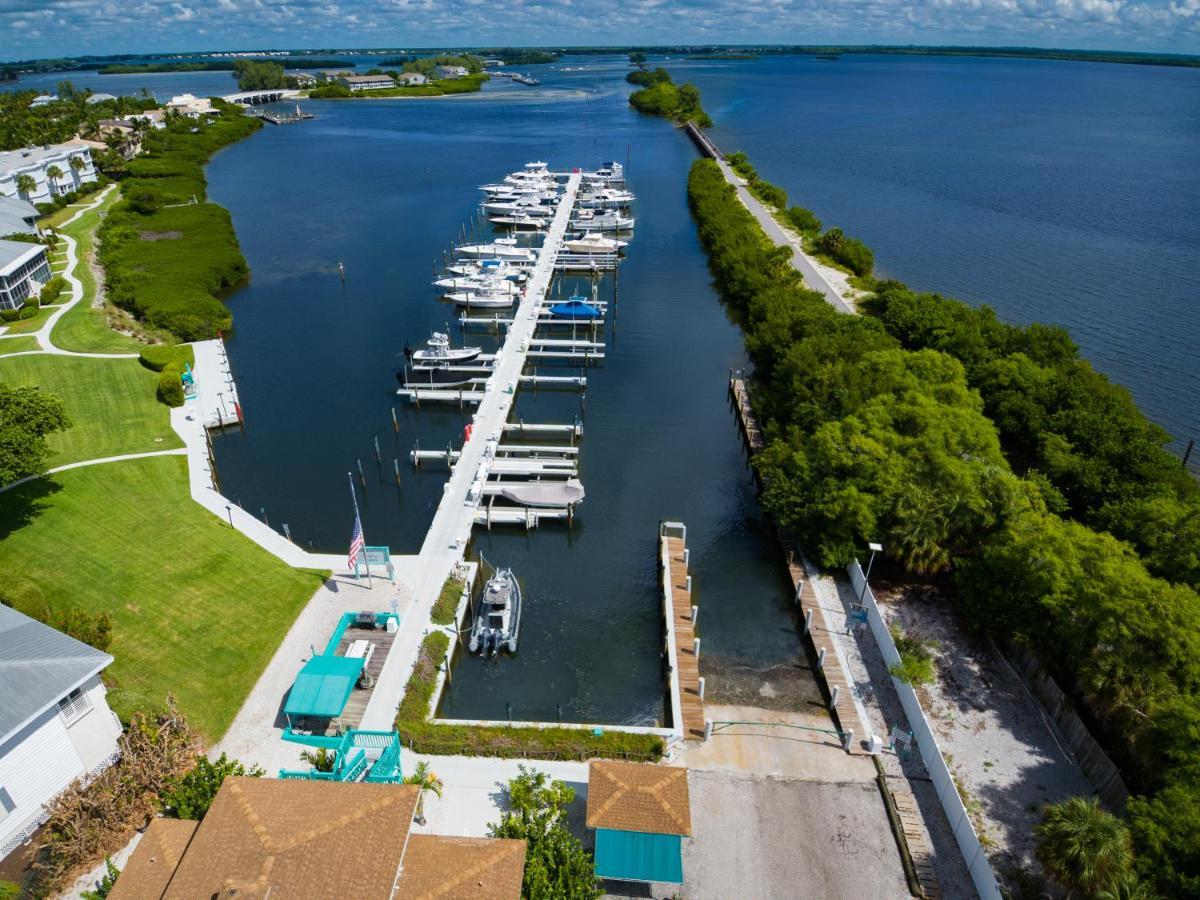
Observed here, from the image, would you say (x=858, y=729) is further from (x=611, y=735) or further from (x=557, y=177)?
(x=557, y=177)

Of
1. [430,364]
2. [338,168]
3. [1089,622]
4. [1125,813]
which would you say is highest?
[1089,622]

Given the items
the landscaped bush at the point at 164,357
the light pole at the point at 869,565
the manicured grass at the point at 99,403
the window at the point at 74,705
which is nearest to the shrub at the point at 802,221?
the light pole at the point at 869,565

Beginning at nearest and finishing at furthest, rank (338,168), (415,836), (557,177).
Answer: (415,836), (557,177), (338,168)

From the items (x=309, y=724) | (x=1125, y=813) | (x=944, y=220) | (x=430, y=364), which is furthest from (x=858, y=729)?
(x=944, y=220)

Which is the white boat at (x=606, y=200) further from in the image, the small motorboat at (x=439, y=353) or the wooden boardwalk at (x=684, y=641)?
the wooden boardwalk at (x=684, y=641)

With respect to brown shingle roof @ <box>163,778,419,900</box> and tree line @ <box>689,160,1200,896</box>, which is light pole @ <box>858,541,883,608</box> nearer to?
tree line @ <box>689,160,1200,896</box>

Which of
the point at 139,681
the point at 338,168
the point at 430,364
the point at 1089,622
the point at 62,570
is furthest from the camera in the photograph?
the point at 338,168

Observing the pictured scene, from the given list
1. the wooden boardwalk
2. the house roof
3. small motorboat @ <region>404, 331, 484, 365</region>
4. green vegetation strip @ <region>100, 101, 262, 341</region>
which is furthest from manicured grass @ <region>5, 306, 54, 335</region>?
the wooden boardwalk
